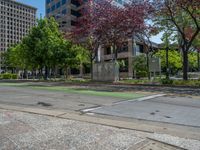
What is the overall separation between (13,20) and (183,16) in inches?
5865

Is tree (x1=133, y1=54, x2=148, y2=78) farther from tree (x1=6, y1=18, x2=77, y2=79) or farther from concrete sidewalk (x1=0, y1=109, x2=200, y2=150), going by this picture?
concrete sidewalk (x1=0, y1=109, x2=200, y2=150)

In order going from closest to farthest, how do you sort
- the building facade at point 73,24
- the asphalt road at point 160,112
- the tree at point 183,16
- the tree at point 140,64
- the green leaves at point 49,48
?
the asphalt road at point 160,112 → the tree at point 183,16 → the green leaves at point 49,48 → the tree at point 140,64 → the building facade at point 73,24

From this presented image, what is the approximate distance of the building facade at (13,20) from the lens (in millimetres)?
159250

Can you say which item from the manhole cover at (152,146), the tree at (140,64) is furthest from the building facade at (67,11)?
the manhole cover at (152,146)

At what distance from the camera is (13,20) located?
164 m

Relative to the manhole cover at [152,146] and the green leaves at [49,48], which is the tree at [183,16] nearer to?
the green leaves at [49,48]

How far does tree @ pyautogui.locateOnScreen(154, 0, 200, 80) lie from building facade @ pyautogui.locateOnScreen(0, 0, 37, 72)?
442 feet

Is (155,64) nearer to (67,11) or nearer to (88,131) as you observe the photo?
(88,131)

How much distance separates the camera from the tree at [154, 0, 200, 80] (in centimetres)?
2448

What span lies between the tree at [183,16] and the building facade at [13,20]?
13462 cm

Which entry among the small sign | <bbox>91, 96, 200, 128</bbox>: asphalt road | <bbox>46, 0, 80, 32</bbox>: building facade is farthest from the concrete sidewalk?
<bbox>46, 0, 80, 32</bbox>: building facade

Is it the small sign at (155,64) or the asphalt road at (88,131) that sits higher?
the small sign at (155,64)

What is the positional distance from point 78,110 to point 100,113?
40.2 inches

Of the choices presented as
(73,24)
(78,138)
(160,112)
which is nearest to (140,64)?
(73,24)
